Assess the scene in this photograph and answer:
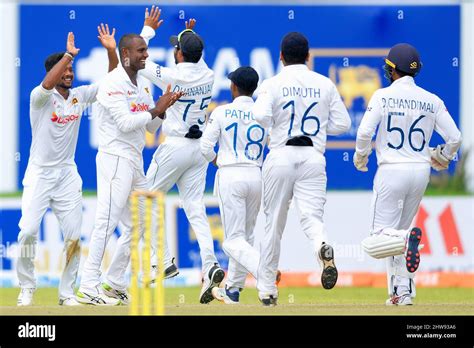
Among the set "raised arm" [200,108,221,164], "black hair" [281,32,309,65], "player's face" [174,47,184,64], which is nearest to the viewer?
"black hair" [281,32,309,65]

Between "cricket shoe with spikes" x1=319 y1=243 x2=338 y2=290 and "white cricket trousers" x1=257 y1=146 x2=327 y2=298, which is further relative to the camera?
"white cricket trousers" x1=257 y1=146 x2=327 y2=298

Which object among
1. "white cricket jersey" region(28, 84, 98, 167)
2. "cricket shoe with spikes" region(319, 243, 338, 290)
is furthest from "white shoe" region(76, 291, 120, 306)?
"cricket shoe with spikes" region(319, 243, 338, 290)

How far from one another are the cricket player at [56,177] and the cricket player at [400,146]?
2901 millimetres

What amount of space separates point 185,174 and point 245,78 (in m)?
1.62

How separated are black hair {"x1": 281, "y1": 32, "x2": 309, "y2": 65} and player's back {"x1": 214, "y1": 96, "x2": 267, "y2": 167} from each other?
38.0 inches

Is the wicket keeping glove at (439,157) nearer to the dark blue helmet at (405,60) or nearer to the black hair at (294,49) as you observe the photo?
the dark blue helmet at (405,60)

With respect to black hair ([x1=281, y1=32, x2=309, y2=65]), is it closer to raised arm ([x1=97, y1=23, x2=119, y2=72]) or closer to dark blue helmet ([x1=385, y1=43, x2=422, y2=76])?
dark blue helmet ([x1=385, y1=43, x2=422, y2=76])

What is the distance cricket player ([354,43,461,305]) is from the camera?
46.1ft

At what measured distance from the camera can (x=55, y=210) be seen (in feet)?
48.9

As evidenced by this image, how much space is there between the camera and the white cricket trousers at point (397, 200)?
46.3ft

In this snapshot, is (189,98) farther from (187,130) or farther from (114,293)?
(114,293)

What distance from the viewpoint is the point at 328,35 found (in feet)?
76.2
